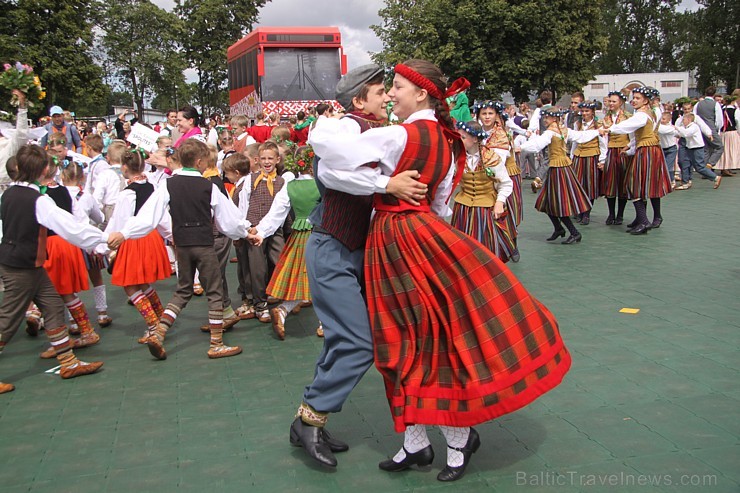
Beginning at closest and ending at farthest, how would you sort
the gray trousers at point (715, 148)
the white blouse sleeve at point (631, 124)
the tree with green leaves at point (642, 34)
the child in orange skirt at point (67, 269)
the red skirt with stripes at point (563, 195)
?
the child in orange skirt at point (67, 269), the red skirt with stripes at point (563, 195), the white blouse sleeve at point (631, 124), the gray trousers at point (715, 148), the tree with green leaves at point (642, 34)

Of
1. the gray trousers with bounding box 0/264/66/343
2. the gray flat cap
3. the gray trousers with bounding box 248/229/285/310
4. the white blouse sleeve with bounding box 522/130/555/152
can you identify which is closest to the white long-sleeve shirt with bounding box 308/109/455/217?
the gray flat cap

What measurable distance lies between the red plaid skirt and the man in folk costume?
0.17 metres

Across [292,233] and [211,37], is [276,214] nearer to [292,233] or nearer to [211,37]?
[292,233]

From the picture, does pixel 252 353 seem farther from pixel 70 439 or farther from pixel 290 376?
pixel 70 439

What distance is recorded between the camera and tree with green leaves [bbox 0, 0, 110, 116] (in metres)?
35.8

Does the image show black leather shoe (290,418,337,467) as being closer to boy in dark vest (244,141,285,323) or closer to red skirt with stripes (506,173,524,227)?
boy in dark vest (244,141,285,323)

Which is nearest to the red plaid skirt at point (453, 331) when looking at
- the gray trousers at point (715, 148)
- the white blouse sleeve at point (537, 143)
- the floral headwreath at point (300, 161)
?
the floral headwreath at point (300, 161)

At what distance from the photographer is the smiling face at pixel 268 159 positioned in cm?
620

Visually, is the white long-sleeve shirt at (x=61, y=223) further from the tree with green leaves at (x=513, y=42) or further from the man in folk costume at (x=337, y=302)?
the tree with green leaves at (x=513, y=42)

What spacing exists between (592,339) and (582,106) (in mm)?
6304

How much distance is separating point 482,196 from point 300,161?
2051mm

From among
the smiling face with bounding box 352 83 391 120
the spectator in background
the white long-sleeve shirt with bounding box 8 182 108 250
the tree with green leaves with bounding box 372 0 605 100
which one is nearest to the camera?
the smiling face with bounding box 352 83 391 120

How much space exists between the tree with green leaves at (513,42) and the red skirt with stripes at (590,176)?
27.0m

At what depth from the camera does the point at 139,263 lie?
5930mm
